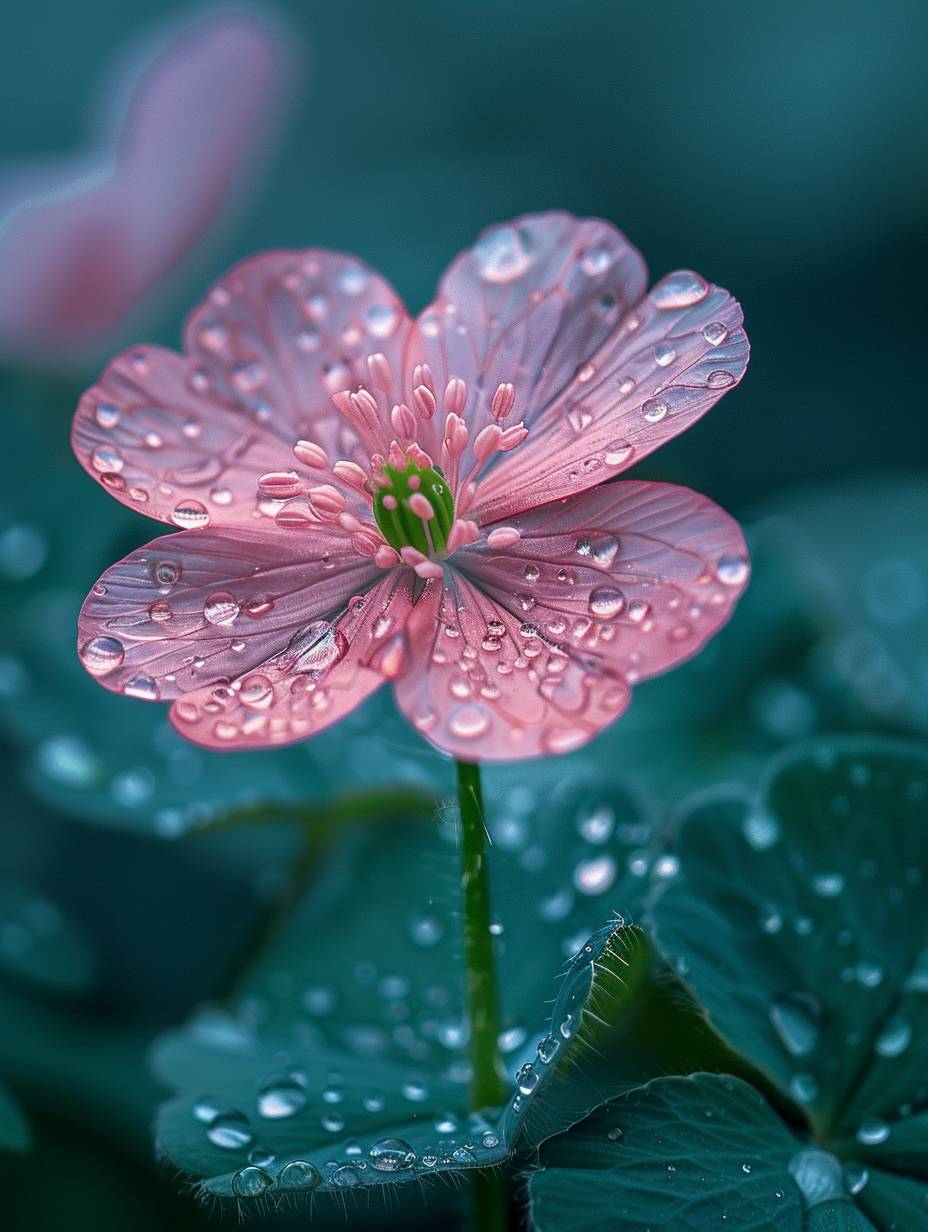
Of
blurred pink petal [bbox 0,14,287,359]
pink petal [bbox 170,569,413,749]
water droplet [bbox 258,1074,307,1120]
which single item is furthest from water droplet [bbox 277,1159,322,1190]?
blurred pink petal [bbox 0,14,287,359]

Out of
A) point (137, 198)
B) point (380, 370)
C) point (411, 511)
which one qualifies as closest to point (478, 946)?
point (411, 511)

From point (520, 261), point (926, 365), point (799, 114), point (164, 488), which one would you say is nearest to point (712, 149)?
point (799, 114)

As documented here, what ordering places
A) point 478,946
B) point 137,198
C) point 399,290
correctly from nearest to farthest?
1. point 478,946
2. point 137,198
3. point 399,290

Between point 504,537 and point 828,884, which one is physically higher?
point 504,537

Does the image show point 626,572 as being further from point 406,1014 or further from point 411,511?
point 406,1014

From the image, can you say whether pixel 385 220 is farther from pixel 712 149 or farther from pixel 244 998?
pixel 244 998

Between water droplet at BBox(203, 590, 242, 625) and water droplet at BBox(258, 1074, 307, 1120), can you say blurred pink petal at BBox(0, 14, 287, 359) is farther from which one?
water droplet at BBox(258, 1074, 307, 1120)
